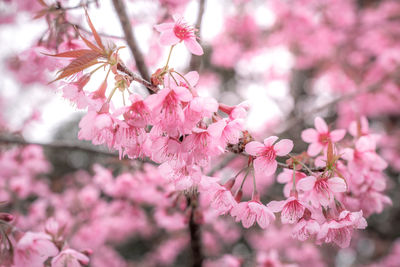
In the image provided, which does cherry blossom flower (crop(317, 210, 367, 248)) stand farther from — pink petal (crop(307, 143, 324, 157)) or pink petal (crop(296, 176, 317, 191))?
pink petal (crop(307, 143, 324, 157))

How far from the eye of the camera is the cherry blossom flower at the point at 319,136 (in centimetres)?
137

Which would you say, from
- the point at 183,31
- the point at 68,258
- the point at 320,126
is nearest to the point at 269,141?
the point at 183,31

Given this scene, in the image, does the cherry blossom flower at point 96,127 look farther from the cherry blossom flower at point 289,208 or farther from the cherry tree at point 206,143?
the cherry blossom flower at point 289,208

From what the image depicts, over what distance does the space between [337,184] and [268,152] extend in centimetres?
25

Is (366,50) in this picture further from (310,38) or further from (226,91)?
(226,91)

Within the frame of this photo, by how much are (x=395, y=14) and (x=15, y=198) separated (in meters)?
5.96

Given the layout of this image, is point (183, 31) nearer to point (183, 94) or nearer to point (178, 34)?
point (178, 34)

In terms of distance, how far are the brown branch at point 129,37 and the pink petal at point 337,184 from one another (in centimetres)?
111

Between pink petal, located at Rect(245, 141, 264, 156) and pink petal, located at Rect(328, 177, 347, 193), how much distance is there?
0.85ft

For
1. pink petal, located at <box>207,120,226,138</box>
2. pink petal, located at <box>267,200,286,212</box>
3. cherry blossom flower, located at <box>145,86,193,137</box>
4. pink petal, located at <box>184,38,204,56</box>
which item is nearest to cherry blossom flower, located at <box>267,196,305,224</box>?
pink petal, located at <box>267,200,286,212</box>

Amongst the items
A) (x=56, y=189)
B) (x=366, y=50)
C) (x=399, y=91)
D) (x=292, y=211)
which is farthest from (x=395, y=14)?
(x=56, y=189)

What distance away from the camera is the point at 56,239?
4.14 feet

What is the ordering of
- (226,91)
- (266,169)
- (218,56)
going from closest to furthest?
(266,169), (218,56), (226,91)

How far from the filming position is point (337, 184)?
3.19 ft
